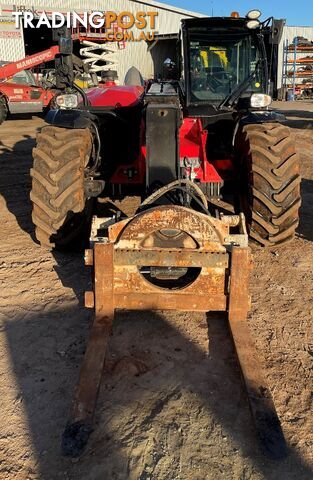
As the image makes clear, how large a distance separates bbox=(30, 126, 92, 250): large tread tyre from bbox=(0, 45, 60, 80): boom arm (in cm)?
1164

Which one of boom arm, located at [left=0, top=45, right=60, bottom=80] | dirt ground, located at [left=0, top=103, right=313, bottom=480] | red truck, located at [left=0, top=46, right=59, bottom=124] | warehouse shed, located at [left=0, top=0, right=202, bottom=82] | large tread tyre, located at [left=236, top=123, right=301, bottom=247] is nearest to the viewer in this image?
dirt ground, located at [left=0, top=103, right=313, bottom=480]

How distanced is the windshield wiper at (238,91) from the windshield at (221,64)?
0.02m

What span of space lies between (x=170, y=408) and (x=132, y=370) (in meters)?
0.43

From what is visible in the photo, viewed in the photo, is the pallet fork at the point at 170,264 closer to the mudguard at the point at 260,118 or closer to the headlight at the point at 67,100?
the mudguard at the point at 260,118

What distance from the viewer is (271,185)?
434 cm

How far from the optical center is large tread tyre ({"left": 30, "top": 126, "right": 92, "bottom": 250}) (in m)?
4.38

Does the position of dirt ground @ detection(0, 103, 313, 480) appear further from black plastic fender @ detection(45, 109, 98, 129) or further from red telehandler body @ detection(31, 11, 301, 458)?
black plastic fender @ detection(45, 109, 98, 129)

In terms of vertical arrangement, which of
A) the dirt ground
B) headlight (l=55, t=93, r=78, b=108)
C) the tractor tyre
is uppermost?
headlight (l=55, t=93, r=78, b=108)

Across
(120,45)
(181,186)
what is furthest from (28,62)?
(181,186)

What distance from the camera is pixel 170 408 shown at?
2697 mm

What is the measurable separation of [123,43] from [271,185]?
81.2ft

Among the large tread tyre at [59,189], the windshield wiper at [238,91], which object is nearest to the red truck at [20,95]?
the windshield wiper at [238,91]

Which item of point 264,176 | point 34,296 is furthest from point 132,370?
point 264,176

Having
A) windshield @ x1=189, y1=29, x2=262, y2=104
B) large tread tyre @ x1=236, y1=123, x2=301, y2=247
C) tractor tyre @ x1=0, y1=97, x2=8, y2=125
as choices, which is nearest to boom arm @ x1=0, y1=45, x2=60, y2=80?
tractor tyre @ x1=0, y1=97, x2=8, y2=125
